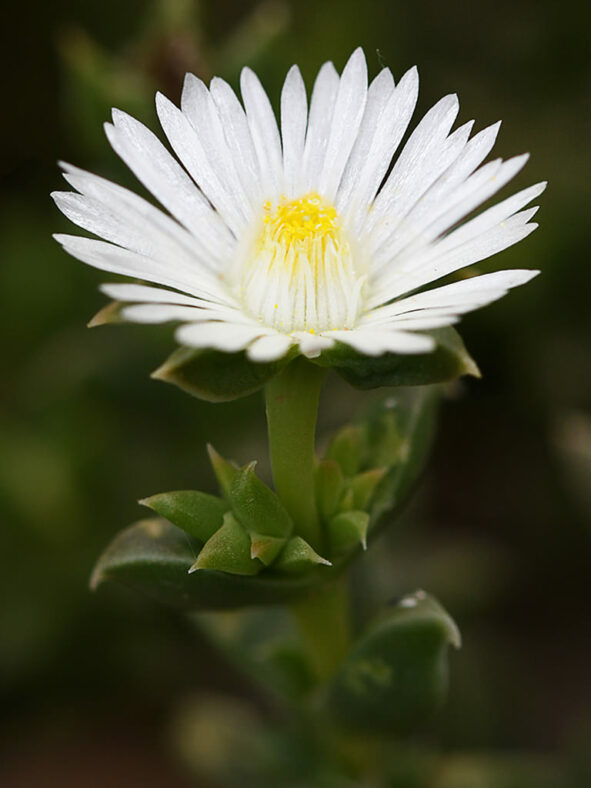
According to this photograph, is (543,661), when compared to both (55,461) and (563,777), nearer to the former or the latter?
(563,777)

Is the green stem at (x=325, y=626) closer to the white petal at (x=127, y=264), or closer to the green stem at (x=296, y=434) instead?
the green stem at (x=296, y=434)

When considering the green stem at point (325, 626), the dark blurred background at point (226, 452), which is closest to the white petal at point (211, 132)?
the green stem at point (325, 626)

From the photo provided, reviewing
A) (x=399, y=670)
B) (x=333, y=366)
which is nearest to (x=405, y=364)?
(x=333, y=366)

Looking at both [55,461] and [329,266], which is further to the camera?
[55,461]

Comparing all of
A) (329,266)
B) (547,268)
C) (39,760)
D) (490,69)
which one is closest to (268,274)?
(329,266)

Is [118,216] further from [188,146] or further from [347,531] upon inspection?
[347,531]

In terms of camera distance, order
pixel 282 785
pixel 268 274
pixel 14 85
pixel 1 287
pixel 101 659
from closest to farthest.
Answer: pixel 268 274, pixel 282 785, pixel 101 659, pixel 1 287, pixel 14 85
